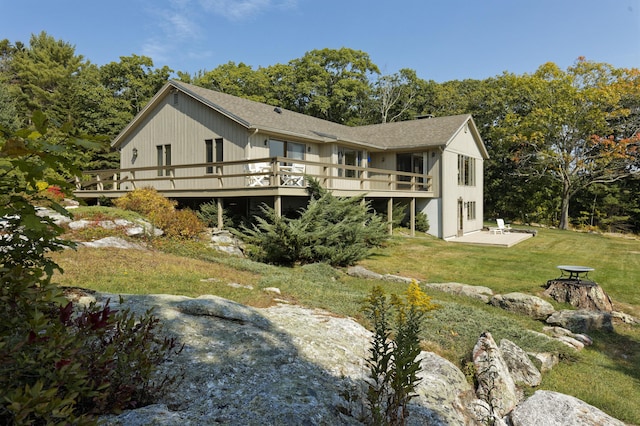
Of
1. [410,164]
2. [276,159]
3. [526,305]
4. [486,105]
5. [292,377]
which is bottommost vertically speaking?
[526,305]

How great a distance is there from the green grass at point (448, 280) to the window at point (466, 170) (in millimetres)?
9255

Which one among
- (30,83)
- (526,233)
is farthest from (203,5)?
(30,83)

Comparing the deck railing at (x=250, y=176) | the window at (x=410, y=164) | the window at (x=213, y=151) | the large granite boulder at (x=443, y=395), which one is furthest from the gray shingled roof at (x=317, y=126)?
the large granite boulder at (x=443, y=395)

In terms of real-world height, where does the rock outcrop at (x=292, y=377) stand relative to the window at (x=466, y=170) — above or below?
below

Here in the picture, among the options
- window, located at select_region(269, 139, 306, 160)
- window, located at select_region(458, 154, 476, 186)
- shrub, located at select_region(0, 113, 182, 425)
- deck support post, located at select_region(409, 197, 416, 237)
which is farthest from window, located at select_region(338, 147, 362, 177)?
shrub, located at select_region(0, 113, 182, 425)

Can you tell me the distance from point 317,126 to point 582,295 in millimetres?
16263

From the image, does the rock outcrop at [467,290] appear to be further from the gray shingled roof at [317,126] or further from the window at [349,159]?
the window at [349,159]

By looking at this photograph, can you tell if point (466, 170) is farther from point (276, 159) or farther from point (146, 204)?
point (146, 204)

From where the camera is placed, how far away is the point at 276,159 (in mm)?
14023

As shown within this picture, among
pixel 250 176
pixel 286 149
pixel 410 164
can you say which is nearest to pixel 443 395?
pixel 250 176

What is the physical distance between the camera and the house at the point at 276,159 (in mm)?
16984

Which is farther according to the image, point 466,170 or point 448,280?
point 466,170

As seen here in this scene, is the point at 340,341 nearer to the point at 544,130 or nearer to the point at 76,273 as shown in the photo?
the point at 76,273

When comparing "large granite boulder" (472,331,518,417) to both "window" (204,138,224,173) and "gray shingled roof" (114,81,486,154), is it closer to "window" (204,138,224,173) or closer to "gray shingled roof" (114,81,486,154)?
"gray shingled roof" (114,81,486,154)
